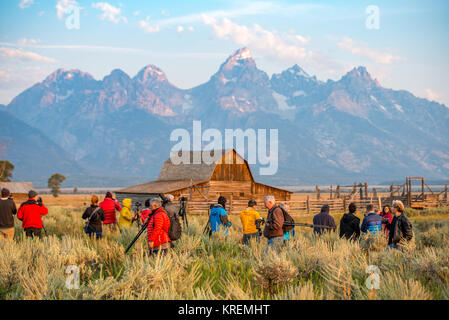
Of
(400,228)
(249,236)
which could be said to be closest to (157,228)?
(249,236)

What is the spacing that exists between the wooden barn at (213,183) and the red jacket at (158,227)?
28.8 meters

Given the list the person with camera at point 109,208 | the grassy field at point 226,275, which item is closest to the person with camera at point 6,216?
the grassy field at point 226,275

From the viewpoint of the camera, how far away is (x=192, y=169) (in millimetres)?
43531

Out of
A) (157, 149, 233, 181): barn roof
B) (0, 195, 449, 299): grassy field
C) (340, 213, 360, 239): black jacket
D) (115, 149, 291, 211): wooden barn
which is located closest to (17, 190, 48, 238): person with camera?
(0, 195, 449, 299): grassy field

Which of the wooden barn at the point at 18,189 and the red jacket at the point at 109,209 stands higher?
the wooden barn at the point at 18,189

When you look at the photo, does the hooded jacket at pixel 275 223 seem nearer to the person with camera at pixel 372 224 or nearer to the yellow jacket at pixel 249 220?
the yellow jacket at pixel 249 220

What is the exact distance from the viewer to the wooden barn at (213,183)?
38656 mm

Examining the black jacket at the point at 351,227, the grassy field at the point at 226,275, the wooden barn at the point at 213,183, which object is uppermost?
the wooden barn at the point at 213,183

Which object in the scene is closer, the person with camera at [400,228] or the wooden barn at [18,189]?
the person with camera at [400,228]

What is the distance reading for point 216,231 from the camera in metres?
12.1

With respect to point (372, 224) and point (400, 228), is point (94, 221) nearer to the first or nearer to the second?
point (372, 224)

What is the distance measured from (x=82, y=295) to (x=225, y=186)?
115 feet
